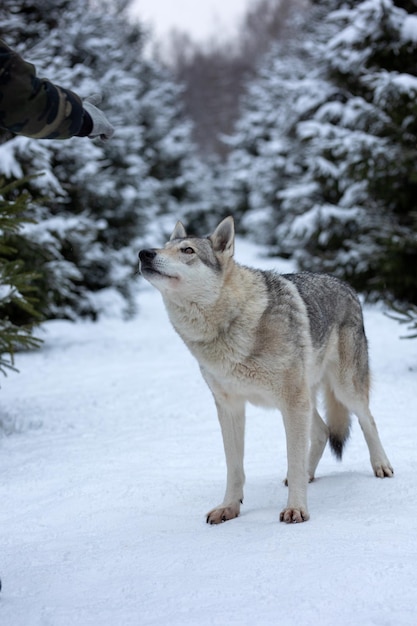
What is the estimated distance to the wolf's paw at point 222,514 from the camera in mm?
3461

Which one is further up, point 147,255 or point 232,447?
point 147,255

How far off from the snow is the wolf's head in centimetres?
130

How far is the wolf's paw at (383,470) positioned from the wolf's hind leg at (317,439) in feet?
1.40

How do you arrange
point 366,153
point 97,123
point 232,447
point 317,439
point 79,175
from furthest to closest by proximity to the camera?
point 79,175 < point 366,153 < point 317,439 < point 232,447 < point 97,123

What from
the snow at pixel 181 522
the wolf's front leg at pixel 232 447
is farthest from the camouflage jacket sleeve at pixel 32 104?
the snow at pixel 181 522

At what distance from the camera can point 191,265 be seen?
3523 mm

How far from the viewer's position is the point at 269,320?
3.56m

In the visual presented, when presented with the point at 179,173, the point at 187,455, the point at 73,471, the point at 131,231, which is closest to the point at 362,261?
the point at 131,231

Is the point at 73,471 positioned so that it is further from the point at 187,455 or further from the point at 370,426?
the point at 370,426

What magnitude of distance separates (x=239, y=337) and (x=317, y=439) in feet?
4.52

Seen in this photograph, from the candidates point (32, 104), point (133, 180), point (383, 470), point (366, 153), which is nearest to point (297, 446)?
point (383, 470)

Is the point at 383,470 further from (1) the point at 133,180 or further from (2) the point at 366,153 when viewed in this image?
(1) the point at 133,180

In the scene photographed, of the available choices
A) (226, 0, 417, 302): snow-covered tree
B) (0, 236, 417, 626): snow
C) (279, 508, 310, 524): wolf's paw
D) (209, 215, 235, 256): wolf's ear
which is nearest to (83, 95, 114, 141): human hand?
(209, 215, 235, 256): wolf's ear

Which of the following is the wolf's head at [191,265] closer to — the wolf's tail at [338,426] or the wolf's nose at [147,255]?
the wolf's nose at [147,255]
